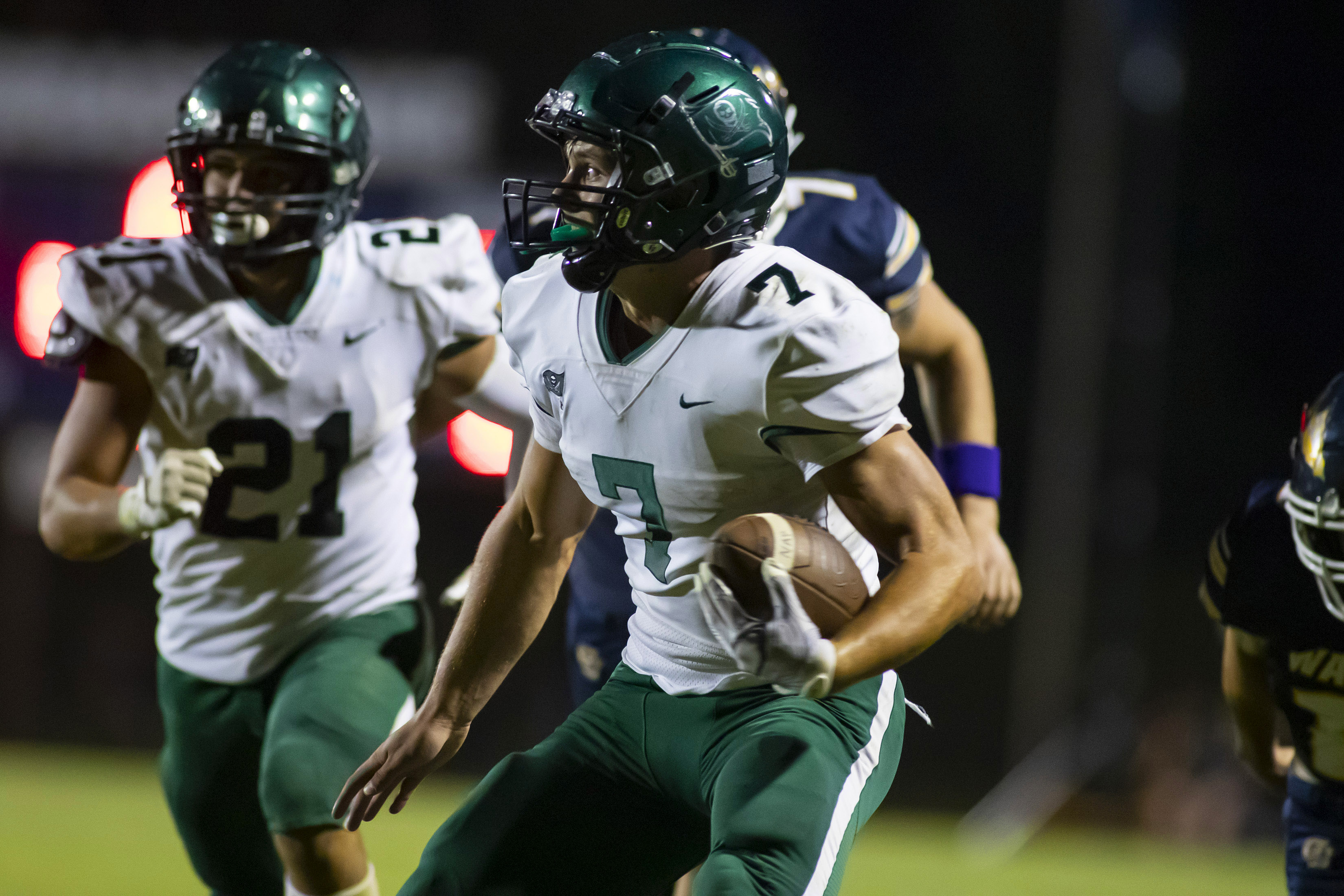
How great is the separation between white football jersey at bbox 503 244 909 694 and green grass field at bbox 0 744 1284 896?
302cm

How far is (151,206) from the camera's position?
275 inches

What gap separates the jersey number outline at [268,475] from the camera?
274 cm

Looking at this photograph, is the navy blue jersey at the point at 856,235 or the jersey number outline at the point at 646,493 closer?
the jersey number outline at the point at 646,493

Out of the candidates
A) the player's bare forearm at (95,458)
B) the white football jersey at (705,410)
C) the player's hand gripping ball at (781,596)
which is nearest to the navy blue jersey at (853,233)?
the player's bare forearm at (95,458)

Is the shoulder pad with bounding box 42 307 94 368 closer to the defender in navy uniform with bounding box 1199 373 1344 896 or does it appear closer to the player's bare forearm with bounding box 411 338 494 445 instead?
the player's bare forearm with bounding box 411 338 494 445

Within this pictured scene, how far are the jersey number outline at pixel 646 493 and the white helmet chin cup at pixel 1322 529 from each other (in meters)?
1.23

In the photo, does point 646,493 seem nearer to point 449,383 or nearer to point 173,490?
point 173,490

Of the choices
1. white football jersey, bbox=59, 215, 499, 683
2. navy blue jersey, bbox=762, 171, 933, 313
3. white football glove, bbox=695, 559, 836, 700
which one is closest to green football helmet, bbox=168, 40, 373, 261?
white football jersey, bbox=59, 215, 499, 683

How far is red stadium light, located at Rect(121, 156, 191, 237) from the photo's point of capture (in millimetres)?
6863

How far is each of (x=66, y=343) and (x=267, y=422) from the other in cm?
40

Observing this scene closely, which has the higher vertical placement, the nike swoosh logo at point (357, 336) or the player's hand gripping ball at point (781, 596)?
the player's hand gripping ball at point (781, 596)

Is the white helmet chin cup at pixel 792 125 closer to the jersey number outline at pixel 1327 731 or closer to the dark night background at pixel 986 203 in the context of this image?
the jersey number outline at pixel 1327 731

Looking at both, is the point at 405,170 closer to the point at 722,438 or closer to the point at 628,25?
the point at 628,25

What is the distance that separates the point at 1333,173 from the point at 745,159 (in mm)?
7086
